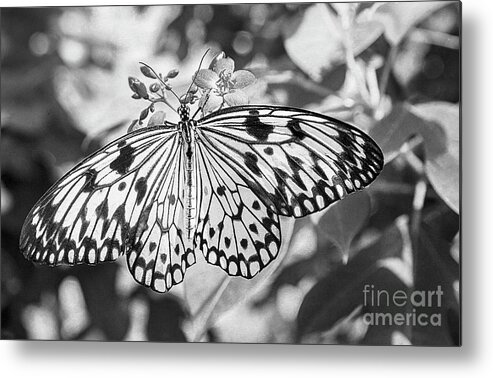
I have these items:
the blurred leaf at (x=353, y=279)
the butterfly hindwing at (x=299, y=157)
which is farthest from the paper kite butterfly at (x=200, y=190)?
the blurred leaf at (x=353, y=279)

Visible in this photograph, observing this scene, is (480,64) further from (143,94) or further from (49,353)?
(49,353)

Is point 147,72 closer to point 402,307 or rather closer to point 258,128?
point 258,128

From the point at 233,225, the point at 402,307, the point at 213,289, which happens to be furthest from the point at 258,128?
the point at 402,307

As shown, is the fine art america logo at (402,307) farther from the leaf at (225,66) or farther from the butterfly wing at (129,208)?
the leaf at (225,66)

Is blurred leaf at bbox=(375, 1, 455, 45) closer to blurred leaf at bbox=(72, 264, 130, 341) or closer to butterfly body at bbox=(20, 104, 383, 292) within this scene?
butterfly body at bbox=(20, 104, 383, 292)

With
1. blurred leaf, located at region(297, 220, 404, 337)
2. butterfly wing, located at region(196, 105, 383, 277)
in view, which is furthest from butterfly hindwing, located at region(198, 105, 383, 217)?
blurred leaf, located at region(297, 220, 404, 337)

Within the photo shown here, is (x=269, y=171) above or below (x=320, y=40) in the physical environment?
below

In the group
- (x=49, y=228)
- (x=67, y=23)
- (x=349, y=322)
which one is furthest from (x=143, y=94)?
(x=349, y=322)
